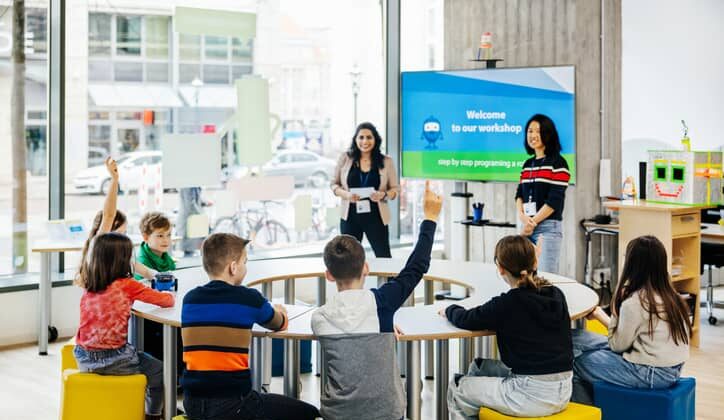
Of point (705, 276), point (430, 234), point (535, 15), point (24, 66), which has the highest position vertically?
point (535, 15)

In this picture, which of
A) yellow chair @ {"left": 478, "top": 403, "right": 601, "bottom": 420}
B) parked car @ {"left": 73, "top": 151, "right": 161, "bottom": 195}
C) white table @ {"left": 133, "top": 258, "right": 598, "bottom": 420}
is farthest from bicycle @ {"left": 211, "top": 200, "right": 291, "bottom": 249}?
yellow chair @ {"left": 478, "top": 403, "right": 601, "bottom": 420}

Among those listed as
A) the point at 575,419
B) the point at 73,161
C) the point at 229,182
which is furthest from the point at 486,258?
the point at 575,419

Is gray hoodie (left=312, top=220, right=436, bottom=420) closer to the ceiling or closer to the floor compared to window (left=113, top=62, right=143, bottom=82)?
closer to the floor

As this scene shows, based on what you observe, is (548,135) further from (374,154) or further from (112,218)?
(112,218)

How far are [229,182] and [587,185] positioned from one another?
2899mm

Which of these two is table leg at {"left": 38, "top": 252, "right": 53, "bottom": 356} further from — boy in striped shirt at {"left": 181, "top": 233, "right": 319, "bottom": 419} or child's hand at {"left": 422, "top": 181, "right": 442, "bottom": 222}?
child's hand at {"left": 422, "top": 181, "right": 442, "bottom": 222}

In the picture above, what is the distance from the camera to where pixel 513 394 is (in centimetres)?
340

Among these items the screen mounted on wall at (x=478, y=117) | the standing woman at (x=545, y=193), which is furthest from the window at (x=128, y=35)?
the standing woman at (x=545, y=193)

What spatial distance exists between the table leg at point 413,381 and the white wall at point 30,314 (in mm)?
3477

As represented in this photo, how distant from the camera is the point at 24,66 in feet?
21.4

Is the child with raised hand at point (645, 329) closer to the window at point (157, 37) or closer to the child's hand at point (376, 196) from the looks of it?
the child's hand at point (376, 196)

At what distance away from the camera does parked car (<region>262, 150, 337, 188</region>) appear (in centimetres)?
767

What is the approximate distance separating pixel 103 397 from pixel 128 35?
3818 mm

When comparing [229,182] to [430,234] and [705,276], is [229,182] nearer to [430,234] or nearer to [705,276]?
[430,234]
